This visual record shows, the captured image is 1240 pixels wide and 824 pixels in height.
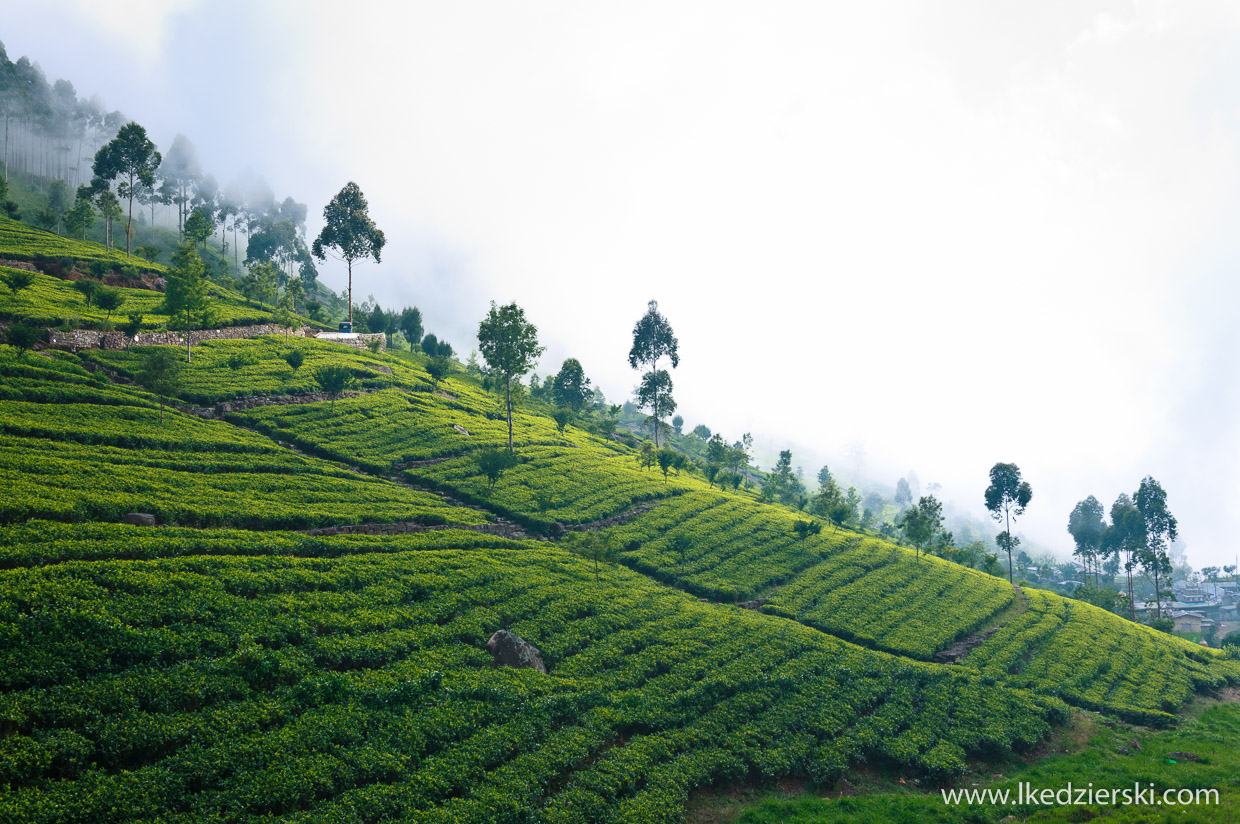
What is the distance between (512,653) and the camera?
2947 cm

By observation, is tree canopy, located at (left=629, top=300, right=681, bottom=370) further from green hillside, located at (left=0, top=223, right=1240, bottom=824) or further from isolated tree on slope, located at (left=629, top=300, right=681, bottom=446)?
green hillside, located at (left=0, top=223, right=1240, bottom=824)

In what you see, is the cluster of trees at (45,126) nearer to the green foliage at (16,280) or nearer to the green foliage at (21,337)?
→ the green foliage at (16,280)

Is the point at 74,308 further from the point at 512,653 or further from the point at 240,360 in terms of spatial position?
the point at 512,653

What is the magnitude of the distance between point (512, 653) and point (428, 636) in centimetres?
414

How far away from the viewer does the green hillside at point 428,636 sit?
62.7ft

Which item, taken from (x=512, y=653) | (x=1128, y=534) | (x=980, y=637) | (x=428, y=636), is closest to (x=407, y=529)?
(x=428, y=636)

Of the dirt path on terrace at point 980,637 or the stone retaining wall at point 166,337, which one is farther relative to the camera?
the stone retaining wall at point 166,337

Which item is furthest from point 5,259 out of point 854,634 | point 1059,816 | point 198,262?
point 1059,816

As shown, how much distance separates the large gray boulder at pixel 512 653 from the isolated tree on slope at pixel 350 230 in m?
88.4

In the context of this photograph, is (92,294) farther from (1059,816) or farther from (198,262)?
(1059,816)

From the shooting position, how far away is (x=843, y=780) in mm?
28156

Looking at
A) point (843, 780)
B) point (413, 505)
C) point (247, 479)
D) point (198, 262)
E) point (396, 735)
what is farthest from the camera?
point (198, 262)

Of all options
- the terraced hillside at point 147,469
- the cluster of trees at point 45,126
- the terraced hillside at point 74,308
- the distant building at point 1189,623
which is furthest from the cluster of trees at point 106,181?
the distant building at point 1189,623

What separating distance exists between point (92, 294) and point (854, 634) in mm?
84798
